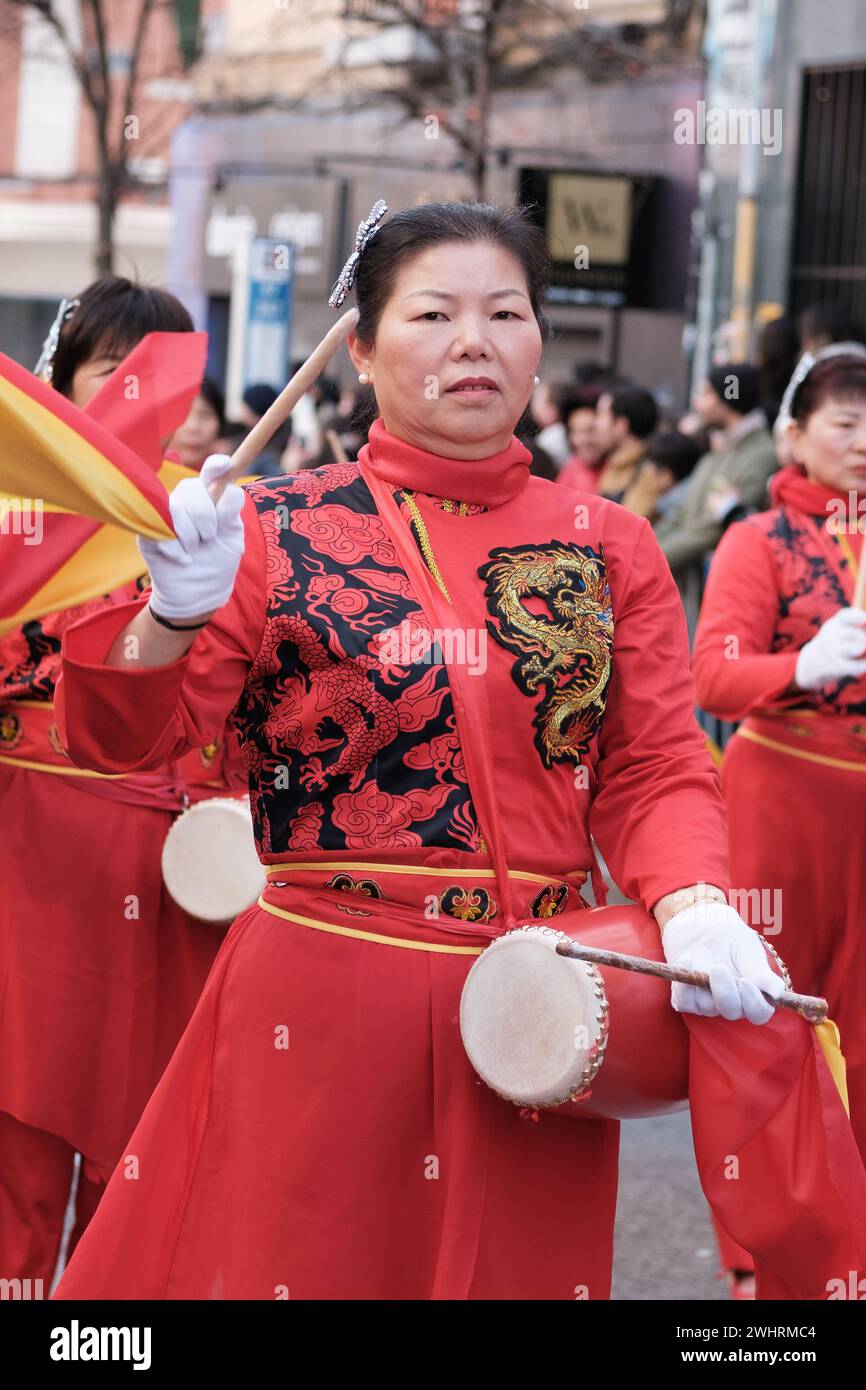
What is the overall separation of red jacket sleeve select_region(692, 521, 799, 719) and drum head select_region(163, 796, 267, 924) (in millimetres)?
1161

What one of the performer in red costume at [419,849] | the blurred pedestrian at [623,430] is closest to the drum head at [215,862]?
the performer in red costume at [419,849]

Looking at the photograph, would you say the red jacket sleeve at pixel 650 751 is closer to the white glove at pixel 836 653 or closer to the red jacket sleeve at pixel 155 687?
the red jacket sleeve at pixel 155 687

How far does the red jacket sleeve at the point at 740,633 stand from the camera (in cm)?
442

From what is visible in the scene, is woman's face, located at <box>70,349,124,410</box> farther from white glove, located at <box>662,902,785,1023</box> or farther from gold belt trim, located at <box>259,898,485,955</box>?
white glove, located at <box>662,902,785,1023</box>

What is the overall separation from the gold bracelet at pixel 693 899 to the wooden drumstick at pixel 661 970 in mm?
111

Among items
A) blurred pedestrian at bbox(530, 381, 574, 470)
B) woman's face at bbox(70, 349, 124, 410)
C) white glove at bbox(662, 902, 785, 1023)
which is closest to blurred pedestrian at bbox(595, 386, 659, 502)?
blurred pedestrian at bbox(530, 381, 574, 470)

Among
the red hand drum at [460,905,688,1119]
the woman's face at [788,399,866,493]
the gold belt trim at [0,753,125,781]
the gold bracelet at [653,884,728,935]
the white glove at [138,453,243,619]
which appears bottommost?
the red hand drum at [460,905,688,1119]

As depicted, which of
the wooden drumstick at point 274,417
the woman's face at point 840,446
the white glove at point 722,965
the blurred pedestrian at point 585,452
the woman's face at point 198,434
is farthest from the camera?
the blurred pedestrian at point 585,452

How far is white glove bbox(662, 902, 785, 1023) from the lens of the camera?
2.54m

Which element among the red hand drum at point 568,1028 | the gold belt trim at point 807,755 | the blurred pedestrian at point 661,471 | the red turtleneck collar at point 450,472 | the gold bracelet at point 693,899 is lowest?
the red hand drum at point 568,1028

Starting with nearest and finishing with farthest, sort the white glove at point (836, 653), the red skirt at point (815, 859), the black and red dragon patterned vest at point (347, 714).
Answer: the black and red dragon patterned vest at point (347, 714) < the white glove at point (836, 653) < the red skirt at point (815, 859)

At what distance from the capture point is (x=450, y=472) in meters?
2.83

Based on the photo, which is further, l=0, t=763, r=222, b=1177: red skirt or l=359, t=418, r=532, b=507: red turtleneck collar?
l=0, t=763, r=222, b=1177: red skirt
